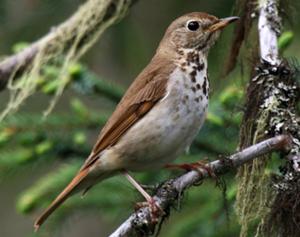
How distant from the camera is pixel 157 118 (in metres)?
4.84

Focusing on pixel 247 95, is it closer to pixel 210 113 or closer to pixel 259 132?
pixel 259 132

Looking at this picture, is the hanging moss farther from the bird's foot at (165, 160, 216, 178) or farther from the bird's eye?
the bird's foot at (165, 160, 216, 178)

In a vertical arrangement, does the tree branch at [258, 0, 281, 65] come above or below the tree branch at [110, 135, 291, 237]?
above

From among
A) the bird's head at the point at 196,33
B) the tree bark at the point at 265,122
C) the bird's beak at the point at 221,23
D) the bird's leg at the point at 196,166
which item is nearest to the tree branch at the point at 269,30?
the tree bark at the point at 265,122

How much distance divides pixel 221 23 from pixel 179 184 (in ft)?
4.26

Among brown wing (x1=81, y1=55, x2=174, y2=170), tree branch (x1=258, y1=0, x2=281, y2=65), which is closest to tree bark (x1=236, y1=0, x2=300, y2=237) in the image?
tree branch (x1=258, y1=0, x2=281, y2=65)

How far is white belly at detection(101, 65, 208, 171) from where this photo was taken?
4754mm

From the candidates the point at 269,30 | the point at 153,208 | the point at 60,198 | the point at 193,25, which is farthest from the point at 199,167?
the point at 193,25

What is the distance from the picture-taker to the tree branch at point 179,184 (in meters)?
3.86

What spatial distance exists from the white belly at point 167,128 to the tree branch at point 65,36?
1163mm

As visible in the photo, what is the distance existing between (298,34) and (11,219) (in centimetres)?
431

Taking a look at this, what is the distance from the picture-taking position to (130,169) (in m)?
5.03

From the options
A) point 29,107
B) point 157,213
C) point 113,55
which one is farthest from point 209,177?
point 29,107

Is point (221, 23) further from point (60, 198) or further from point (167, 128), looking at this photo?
point (60, 198)
